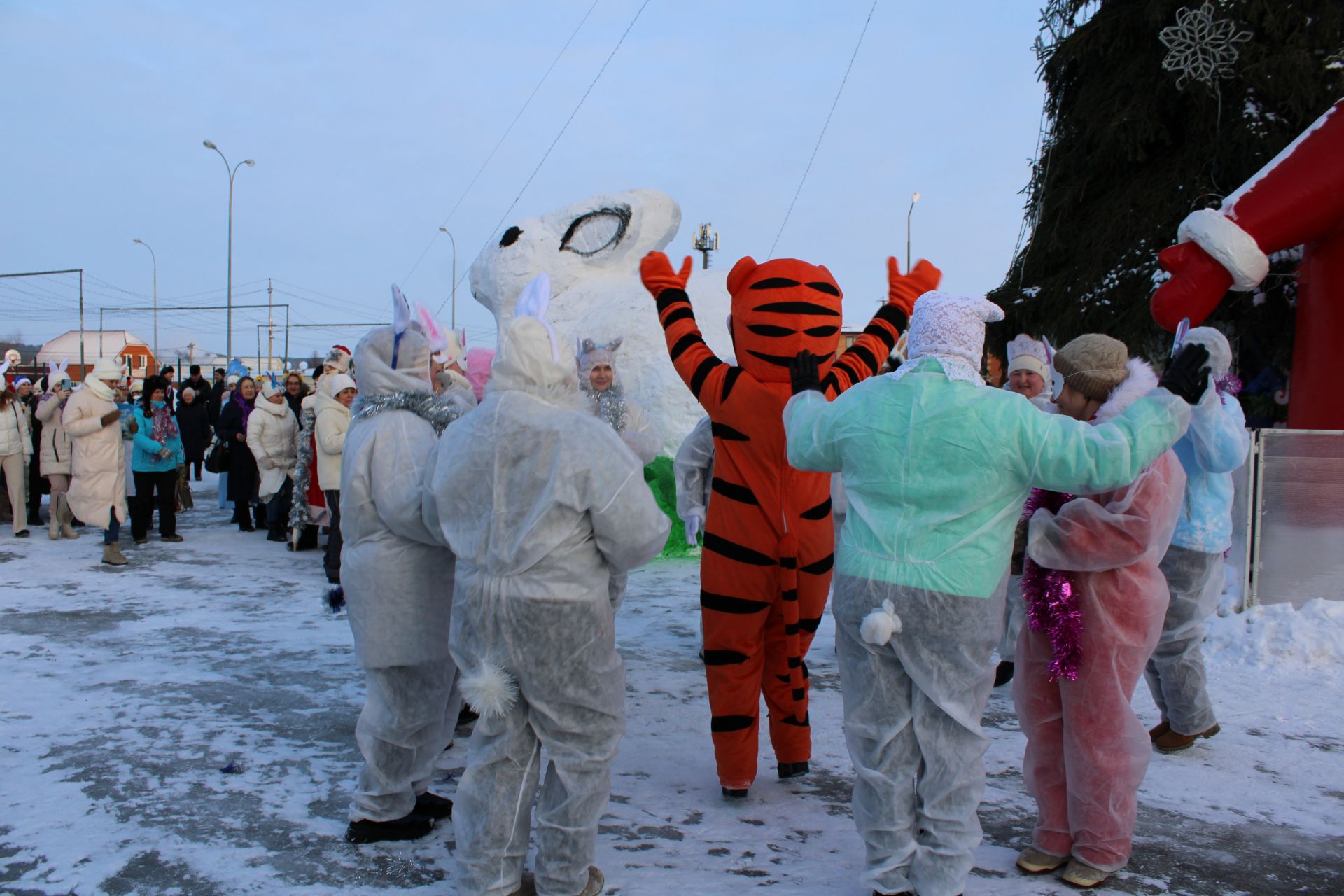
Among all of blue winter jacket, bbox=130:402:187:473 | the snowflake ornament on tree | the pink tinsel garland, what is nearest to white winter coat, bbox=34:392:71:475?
blue winter jacket, bbox=130:402:187:473

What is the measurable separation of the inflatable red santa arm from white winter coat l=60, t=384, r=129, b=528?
8269mm

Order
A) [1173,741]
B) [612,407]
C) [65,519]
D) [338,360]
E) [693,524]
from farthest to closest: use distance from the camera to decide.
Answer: [65,519]
[338,360]
[612,407]
[693,524]
[1173,741]

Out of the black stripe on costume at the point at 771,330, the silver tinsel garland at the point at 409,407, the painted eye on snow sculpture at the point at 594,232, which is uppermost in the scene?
the painted eye on snow sculpture at the point at 594,232

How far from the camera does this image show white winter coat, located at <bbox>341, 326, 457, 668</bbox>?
3152 millimetres

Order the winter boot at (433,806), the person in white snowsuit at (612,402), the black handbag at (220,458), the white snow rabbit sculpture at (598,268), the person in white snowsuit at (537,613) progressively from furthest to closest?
1. the black handbag at (220,458)
2. the white snow rabbit sculpture at (598,268)
3. the person in white snowsuit at (612,402)
4. the winter boot at (433,806)
5. the person in white snowsuit at (537,613)

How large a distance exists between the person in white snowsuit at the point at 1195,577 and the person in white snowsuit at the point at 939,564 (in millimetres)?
1652

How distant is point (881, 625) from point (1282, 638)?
392 centimetres

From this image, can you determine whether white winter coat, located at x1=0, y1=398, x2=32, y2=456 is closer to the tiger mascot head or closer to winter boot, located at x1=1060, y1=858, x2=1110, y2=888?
the tiger mascot head

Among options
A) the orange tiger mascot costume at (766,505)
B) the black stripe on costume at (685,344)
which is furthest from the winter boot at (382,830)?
the black stripe on costume at (685,344)

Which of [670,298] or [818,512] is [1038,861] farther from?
[670,298]

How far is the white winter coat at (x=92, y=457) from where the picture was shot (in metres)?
8.51

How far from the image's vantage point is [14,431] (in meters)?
9.24

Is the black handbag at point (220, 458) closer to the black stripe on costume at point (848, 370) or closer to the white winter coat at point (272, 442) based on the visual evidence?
the white winter coat at point (272, 442)

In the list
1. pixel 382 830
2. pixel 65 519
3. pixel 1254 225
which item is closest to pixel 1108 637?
pixel 382 830
